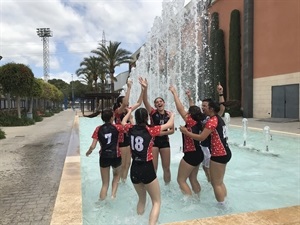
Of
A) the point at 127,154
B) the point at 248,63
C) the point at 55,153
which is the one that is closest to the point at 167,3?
the point at 55,153

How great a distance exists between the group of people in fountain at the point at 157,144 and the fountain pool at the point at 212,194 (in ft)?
0.78

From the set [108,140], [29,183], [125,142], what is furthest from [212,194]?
[29,183]

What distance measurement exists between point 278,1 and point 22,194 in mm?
22684

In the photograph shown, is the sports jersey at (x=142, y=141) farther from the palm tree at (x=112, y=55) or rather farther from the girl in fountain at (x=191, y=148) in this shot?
the palm tree at (x=112, y=55)

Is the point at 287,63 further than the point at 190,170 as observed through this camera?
Yes

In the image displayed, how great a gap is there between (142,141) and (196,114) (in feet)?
4.00

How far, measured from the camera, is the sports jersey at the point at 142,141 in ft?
12.5

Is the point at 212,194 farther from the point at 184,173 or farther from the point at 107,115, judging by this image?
the point at 107,115

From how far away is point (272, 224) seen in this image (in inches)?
137

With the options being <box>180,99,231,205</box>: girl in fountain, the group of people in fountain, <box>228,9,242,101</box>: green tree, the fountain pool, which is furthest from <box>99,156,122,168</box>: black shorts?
<box>228,9,242,101</box>: green tree

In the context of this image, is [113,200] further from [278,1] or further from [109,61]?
[109,61]

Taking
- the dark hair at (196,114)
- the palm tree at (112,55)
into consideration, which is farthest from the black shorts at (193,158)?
the palm tree at (112,55)

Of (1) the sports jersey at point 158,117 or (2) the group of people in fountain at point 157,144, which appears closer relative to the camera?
(2) the group of people in fountain at point 157,144

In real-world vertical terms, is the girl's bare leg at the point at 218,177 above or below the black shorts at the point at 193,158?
below
